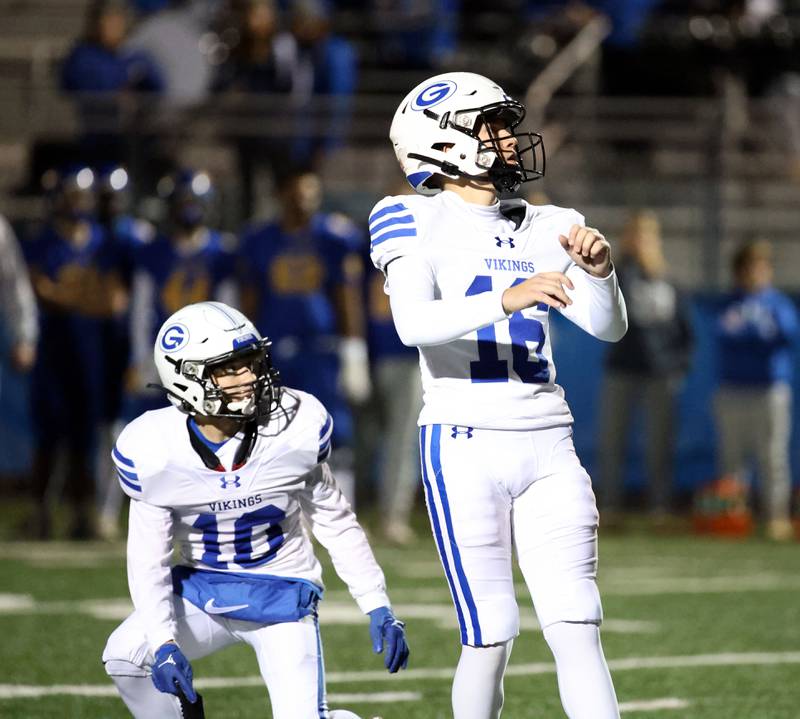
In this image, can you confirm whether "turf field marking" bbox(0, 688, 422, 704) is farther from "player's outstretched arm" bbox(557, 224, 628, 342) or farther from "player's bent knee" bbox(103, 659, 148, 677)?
"player's outstretched arm" bbox(557, 224, 628, 342)

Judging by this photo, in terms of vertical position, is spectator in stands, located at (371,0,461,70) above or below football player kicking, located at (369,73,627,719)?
above

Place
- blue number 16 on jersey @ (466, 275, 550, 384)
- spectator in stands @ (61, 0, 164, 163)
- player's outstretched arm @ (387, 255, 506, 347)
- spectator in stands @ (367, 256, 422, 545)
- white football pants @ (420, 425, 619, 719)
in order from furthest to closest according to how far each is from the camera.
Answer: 1. spectator in stands @ (61, 0, 164, 163)
2. spectator in stands @ (367, 256, 422, 545)
3. blue number 16 on jersey @ (466, 275, 550, 384)
4. white football pants @ (420, 425, 619, 719)
5. player's outstretched arm @ (387, 255, 506, 347)

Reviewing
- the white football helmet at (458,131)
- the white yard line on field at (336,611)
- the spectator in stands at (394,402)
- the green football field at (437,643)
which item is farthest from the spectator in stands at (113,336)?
the white football helmet at (458,131)

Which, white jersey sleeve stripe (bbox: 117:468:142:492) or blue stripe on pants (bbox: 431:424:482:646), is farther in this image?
white jersey sleeve stripe (bbox: 117:468:142:492)

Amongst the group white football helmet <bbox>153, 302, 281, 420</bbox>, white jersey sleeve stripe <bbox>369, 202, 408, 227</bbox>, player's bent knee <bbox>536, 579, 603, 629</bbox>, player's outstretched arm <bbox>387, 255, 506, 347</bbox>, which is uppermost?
white jersey sleeve stripe <bbox>369, 202, 408, 227</bbox>

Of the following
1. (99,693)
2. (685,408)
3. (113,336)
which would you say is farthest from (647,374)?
(99,693)

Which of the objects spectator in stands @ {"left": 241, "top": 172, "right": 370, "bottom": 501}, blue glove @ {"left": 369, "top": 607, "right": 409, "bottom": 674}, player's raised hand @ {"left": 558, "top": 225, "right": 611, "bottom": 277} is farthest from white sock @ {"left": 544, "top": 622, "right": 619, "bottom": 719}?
spectator in stands @ {"left": 241, "top": 172, "right": 370, "bottom": 501}

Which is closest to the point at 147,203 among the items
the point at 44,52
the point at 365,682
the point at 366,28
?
the point at 44,52

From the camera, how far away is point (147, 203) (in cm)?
999

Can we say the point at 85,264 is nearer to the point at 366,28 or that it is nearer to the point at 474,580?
the point at 366,28

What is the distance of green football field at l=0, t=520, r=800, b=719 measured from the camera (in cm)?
459

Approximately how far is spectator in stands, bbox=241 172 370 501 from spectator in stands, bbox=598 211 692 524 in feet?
6.16

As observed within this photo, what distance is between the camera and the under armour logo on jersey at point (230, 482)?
12.2 ft

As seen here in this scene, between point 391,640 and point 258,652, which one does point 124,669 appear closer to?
point 258,652
